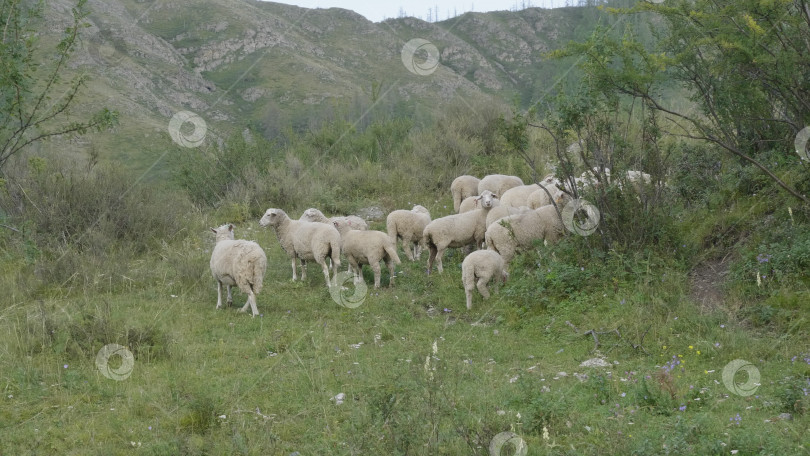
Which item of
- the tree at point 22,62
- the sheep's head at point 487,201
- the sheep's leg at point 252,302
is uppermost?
the tree at point 22,62

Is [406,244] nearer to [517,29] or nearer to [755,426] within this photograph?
[755,426]

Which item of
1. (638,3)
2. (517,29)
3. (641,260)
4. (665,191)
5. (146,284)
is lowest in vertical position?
(146,284)

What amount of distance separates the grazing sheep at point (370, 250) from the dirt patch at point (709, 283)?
14.1 feet

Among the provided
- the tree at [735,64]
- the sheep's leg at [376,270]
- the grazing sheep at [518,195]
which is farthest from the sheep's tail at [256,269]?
the grazing sheep at [518,195]

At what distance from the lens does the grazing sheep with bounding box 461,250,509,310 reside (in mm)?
→ 9289

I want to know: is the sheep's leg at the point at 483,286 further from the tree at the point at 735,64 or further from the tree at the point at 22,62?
the tree at the point at 22,62

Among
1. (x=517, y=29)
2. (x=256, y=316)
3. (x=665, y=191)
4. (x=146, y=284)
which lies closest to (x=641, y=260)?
(x=665, y=191)

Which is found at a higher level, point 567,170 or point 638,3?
point 638,3

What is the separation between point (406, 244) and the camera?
12211 millimetres

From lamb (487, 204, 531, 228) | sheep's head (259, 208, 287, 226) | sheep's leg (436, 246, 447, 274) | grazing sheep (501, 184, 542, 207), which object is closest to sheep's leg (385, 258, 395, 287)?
sheep's leg (436, 246, 447, 274)

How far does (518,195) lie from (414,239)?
2.18m

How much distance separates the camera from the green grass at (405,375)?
520cm

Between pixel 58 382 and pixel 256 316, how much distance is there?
2807mm

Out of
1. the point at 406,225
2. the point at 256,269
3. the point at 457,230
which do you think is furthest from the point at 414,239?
the point at 256,269
